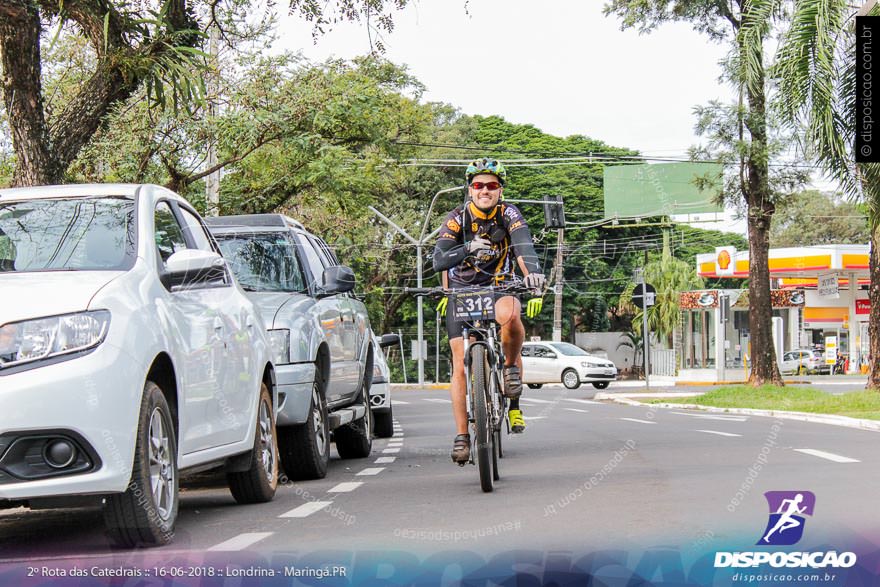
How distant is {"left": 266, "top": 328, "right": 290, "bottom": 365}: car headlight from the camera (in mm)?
9430

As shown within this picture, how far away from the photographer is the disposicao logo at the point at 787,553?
488 cm

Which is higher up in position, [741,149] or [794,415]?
[741,149]

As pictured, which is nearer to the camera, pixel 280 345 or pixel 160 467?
pixel 160 467

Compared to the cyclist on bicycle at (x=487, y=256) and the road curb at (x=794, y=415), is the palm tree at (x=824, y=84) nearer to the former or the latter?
the road curb at (x=794, y=415)

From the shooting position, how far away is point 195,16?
44.1 feet

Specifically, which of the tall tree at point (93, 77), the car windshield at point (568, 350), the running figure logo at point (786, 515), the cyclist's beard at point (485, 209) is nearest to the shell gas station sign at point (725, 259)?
the car windshield at point (568, 350)

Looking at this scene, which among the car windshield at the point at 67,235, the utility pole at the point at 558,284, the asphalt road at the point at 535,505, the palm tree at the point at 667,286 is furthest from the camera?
the palm tree at the point at 667,286

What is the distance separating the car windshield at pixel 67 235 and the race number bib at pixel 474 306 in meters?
2.50

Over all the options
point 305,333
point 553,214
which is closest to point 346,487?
point 305,333

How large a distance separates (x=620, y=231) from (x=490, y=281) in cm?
5633

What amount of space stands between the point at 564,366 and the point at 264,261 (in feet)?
102

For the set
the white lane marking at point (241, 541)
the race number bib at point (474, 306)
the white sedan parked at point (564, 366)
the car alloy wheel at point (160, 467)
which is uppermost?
the race number bib at point (474, 306)

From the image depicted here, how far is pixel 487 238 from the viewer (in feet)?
29.8

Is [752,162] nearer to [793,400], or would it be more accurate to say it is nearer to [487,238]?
[793,400]
